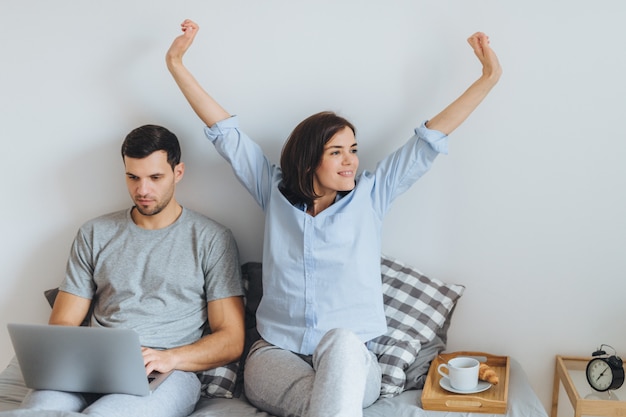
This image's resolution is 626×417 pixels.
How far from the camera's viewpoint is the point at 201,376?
7.36 ft

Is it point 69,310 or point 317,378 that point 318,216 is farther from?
point 69,310

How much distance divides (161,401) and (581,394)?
1.17 m

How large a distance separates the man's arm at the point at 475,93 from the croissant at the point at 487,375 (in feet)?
2.24

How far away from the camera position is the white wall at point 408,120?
2.27m

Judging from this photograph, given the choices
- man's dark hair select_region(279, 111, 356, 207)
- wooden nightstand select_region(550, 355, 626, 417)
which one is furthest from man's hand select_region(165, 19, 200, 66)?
wooden nightstand select_region(550, 355, 626, 417)

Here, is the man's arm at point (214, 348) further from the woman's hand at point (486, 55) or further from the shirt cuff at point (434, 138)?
the woman's hand at point (486, 55)

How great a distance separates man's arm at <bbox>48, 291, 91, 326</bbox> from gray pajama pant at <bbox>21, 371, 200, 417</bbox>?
37 cm

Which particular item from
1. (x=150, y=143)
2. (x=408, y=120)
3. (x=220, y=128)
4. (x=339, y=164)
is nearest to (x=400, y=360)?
(x=339, y=164)

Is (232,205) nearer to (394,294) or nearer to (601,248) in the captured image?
(394,294)

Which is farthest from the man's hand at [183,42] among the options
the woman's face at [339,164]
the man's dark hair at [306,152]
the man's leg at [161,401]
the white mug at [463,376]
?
the white mug at [463,376]

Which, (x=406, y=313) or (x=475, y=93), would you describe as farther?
(x=406, y=313)

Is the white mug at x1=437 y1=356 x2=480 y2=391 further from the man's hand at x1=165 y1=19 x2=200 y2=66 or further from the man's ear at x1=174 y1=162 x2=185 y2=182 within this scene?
the man's hand at x1=165 y1=19 x2=200 y2=66

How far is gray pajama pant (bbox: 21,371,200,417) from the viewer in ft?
6.18

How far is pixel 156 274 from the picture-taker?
91.2 inches
